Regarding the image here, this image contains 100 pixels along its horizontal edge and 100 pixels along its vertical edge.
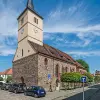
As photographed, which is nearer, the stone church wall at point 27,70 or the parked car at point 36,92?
the parked car at point 36,92

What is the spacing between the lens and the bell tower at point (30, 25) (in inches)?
1686

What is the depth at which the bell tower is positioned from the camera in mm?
42812

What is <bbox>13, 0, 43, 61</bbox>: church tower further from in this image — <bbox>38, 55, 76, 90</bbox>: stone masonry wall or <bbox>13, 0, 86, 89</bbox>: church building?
<bbox>38, 55, 76, 90</bbox>: stone masonry wall

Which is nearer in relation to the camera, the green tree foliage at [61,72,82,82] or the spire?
the green tree foliage at [61,72,82,82]

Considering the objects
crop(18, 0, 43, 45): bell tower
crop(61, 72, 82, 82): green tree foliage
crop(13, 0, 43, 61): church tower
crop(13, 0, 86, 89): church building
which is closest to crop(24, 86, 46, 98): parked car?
crop(13, 0, 86, 89): church building

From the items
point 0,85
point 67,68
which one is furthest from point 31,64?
point 67,68

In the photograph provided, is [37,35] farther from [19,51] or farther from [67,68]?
[67,68]

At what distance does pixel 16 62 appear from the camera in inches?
1850

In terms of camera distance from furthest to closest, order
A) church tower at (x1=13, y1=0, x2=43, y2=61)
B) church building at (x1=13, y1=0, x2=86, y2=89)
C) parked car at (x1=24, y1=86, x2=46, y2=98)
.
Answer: church tower at (x1=13, y1=0, x2=43, y2=61) → church building at (x1=13, y1=0, x2=86, y2=89) → parked car at (x1=24, y1=86, x2=46, y2=98)

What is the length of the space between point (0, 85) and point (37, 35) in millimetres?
14511

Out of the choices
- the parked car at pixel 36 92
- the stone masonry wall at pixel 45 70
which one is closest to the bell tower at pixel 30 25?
the stone masonry wall at pixel 45 70

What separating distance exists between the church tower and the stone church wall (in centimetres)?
128

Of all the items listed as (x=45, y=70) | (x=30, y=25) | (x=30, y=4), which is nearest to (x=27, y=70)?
(x=45, y=70)

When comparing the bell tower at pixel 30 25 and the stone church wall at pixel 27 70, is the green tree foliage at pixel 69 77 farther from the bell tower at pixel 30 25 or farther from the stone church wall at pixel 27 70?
the bell tower at pixel 30 25
